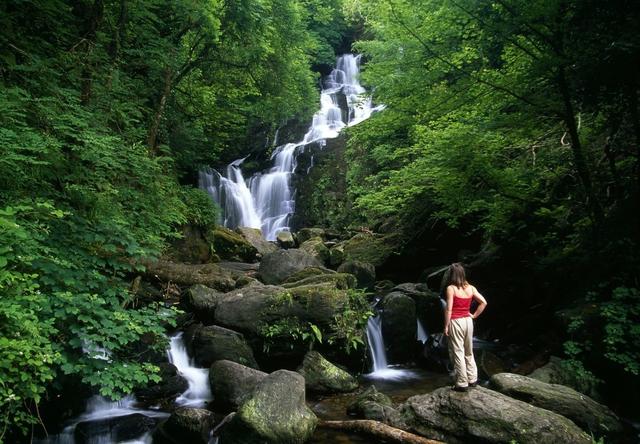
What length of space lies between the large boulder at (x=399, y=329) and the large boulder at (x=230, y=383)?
3.88 m

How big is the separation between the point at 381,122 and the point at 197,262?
27.9ft

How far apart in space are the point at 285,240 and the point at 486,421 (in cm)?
1486

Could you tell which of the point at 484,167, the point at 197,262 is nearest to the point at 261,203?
the point at 197,262

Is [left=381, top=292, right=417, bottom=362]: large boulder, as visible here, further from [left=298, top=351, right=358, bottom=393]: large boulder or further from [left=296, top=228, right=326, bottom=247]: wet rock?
[left=296, top=228, right=326, bottom=247]: wet rock

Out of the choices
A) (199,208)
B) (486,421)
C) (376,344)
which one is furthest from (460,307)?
(199,208)

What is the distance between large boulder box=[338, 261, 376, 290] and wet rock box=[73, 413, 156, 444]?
731 cm

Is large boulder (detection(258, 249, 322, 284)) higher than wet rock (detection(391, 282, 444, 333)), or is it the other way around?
large boulder (detection(258, 249, 322, 284))

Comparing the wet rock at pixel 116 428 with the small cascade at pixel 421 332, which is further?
the small cascade at pixel 421 332

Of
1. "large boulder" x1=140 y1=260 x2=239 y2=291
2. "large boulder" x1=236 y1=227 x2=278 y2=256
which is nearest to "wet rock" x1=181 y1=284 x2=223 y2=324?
"large boulder" x1=140 y1=260 x2=239 y2=291

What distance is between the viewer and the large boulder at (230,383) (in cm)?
649

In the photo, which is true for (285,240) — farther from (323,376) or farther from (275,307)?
(323,376)

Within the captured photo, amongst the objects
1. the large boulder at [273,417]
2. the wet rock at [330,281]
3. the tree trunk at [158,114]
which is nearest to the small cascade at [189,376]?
the large boulder at [273,417]

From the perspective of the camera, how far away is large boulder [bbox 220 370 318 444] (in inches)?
204

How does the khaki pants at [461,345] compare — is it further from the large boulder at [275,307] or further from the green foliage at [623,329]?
the large boulder at [275,307]
